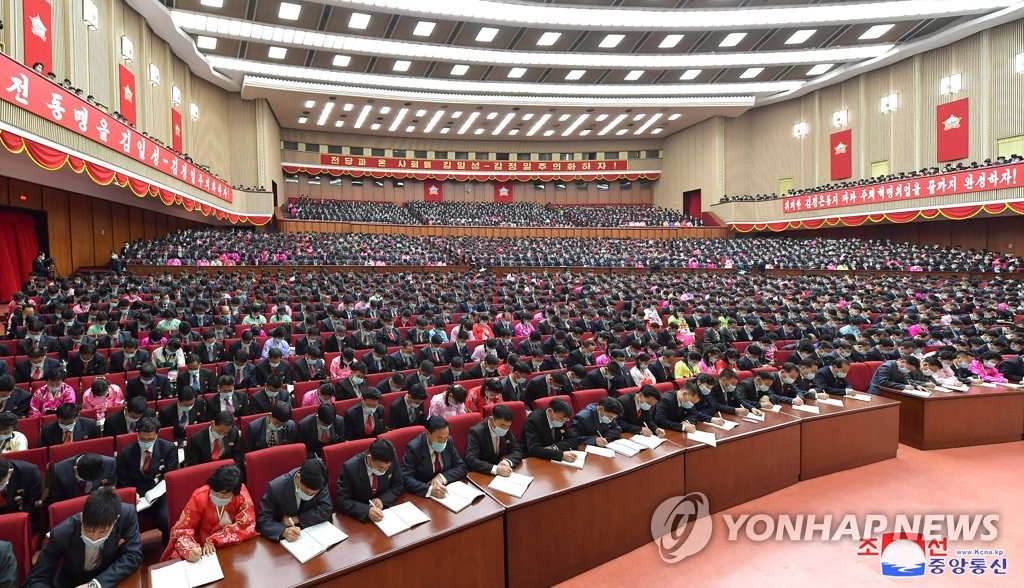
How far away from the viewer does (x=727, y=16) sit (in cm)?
1494

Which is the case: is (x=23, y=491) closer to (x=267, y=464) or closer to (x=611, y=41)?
(x=267, y=464)

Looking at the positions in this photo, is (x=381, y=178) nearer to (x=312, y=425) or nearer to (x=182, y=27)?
(x=182, y=27)

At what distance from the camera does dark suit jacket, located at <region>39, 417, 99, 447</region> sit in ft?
11.7

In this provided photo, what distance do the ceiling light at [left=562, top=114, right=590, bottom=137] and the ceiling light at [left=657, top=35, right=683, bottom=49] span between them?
6573mm

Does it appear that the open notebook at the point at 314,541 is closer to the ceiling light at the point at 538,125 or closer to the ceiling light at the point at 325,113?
the ceiling light at the point at 325,113

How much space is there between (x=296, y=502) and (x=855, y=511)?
387cm

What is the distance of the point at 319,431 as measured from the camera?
3.85m

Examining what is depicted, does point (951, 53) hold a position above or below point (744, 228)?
above

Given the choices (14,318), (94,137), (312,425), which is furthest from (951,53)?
(14,318)

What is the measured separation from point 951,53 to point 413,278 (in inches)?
714

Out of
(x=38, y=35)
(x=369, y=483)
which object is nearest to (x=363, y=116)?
(x=38, y=35)

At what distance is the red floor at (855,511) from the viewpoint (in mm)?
3033

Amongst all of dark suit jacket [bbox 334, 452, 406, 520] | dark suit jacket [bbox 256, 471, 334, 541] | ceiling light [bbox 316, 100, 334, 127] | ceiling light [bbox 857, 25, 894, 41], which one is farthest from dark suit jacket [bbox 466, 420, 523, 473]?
ceiling light [bbox 316, 100, 334, 127]

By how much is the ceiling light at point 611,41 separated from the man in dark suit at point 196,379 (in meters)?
15.3
